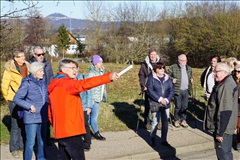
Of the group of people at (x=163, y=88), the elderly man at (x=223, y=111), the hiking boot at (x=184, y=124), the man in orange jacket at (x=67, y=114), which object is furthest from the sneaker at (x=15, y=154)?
the hiking boot at (x=184, y=124)

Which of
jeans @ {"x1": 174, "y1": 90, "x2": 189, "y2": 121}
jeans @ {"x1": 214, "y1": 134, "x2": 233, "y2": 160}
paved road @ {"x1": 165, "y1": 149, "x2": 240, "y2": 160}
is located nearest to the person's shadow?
paved road @ {"x1": 165, "y1": 149, "x2": 240, "y2": 160}

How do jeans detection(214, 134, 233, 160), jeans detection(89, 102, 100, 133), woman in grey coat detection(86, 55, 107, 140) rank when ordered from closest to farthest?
jeans detection(214, 134, 233, 160) → woman in grey coat detection(86, 55, 107, 140) → jeans detection(89, 102, 100, 133)

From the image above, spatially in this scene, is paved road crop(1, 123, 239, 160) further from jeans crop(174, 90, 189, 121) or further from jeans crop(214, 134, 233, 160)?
jeans crop(214, 134, 233, 160)

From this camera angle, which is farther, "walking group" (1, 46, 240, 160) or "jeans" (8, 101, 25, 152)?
"jeans" (8, 101, 25, 152)

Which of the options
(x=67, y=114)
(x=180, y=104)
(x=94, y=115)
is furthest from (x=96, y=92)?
(x=67, y=114)

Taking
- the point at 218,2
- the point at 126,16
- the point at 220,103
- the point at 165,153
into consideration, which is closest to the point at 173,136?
the point at 165,153

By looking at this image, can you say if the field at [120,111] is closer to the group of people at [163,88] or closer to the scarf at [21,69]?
the group of people at [163,88]

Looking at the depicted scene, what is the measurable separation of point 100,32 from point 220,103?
35.3 metres

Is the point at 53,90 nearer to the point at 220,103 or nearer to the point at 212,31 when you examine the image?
the point at 220,103

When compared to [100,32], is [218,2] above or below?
above

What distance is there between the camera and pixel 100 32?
130 feet

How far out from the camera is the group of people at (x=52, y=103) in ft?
16.0

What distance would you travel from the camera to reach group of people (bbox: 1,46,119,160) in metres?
4.88

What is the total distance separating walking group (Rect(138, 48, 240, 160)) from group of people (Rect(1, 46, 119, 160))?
121 centimetres
